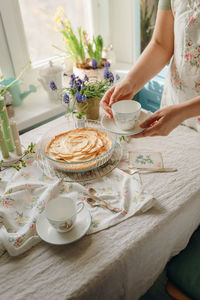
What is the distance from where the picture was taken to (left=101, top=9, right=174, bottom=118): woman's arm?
1.09 metres

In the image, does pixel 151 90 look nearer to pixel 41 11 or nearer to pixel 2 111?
pixel 41 11

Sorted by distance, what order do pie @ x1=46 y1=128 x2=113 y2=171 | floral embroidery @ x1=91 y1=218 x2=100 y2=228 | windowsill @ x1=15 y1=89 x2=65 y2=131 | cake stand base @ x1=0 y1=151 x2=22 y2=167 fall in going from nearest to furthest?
floral embroidery @ x1=91 y1=218 x2=100 y2=228 < pie @ x1=46 y1=128 x2=113 y2=171 < cake stand base @ x1=0 y1=151 x2=22 y2=167 < windowsill @ x1=15 y1=89 x2=65 y2=131

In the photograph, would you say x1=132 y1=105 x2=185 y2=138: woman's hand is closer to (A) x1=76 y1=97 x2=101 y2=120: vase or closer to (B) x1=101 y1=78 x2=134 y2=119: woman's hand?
(B) x1=101 y1=78 x2=134 y2=119: woman's hand

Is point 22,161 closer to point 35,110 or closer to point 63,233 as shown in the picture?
point 63,233

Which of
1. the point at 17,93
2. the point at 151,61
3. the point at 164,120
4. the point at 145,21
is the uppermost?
the point at 145,21

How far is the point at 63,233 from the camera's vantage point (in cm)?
71

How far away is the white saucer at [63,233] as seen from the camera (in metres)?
0.69

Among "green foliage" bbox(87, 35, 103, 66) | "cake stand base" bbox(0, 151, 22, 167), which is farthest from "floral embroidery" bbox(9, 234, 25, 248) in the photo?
"green foliage" bbox(87, 35, 103, 66)

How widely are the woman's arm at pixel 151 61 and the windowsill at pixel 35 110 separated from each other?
25.0 inches

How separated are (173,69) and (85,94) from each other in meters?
0.40

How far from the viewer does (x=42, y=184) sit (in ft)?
2.90

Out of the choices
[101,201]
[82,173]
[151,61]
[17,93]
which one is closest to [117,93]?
[151,61]

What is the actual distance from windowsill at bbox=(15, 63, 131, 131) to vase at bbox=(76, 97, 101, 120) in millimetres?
499

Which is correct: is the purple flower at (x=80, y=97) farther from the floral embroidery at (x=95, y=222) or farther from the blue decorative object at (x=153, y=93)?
the blue decorative object at (x=153, y=93)
